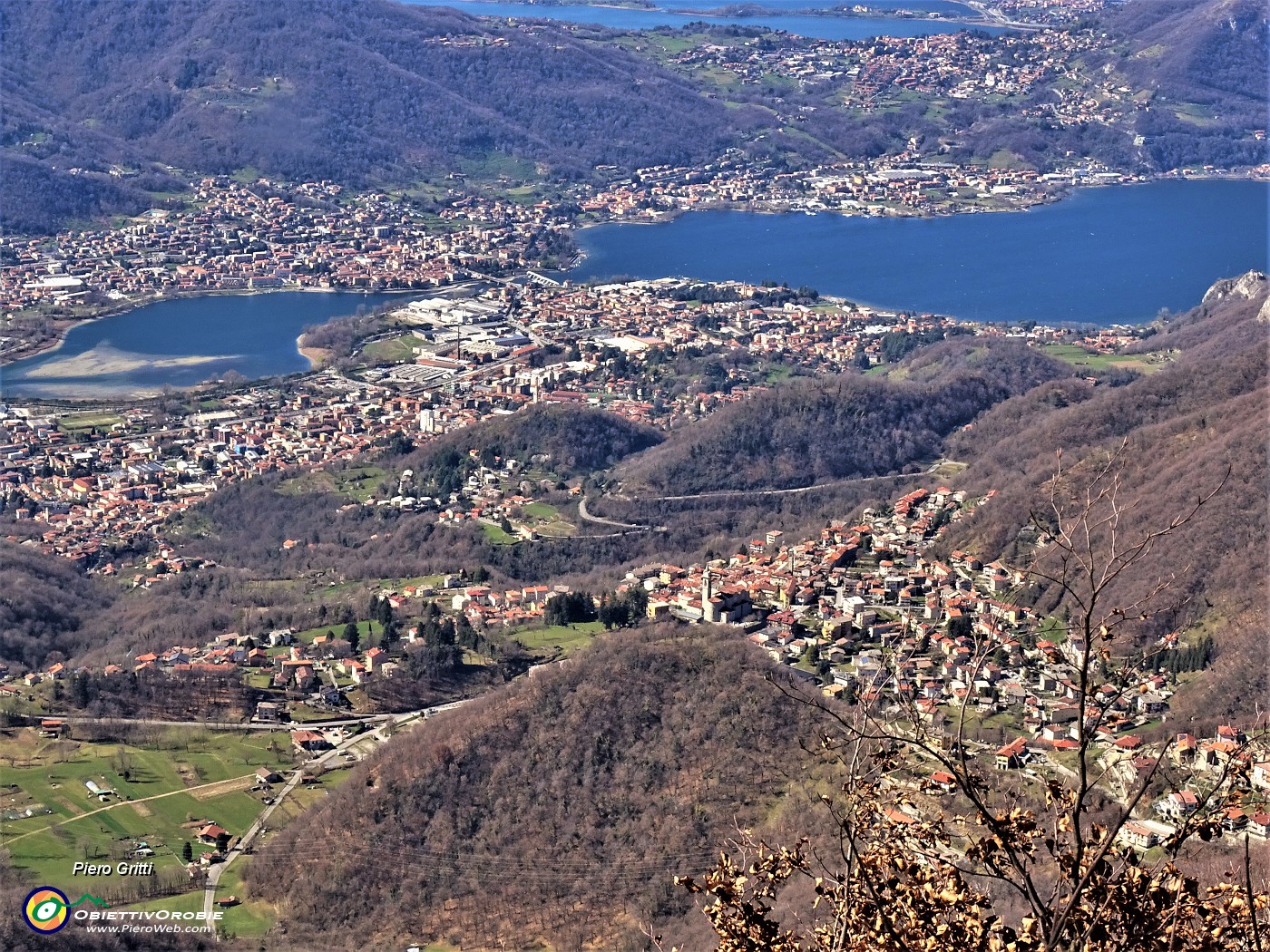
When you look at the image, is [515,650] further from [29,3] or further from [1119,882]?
[29,3]

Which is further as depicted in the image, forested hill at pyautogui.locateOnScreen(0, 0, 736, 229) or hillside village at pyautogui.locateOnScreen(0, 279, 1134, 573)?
forested hill at pyautogui.locateOnScreen(0, 0, 736, 229)

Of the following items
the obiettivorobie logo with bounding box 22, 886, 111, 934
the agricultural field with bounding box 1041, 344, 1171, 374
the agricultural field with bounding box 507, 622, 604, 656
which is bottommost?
the agricultural field with bounding box 1041, 344, 1171, 374

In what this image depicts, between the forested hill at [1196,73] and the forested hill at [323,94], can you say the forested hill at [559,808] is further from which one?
the forested hill at [1196,73]

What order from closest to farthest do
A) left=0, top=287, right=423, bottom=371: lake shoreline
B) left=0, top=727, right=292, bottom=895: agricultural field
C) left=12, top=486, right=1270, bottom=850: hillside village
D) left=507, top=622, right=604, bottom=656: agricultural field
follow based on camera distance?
left=0, top=727, right=292, bottom=895: agricultural field → left=12, top=486, right=1270, bottom=850: hillside village → left=507, top=622, right=604, bottom=656: agricultural field → left=0, top=287, right=423, bottom=371: lake shoreline

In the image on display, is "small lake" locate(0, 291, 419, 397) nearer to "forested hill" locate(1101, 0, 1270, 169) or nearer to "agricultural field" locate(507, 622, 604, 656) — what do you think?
"agricultural field" locate(507, 622, 604, 656)

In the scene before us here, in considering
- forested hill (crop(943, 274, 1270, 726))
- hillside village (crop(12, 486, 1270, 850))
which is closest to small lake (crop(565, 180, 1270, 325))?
forested hill (crop(943, 274, 1270, 726))

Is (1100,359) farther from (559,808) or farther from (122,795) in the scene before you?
(122,795)
